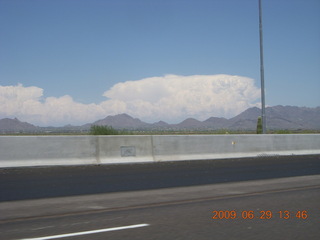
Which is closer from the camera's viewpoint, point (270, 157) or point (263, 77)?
point (270, 157)

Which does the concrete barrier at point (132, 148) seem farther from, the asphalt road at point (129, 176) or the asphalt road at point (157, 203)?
the asphalt road at point (157, 203)

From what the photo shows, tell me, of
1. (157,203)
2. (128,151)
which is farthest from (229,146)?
(157,203)

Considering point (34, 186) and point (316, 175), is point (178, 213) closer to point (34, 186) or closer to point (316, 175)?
point (34, 186)

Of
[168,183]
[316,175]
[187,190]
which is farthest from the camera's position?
[316,175]

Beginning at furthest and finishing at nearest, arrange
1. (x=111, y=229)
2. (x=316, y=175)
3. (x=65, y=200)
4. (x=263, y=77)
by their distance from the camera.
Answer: (x=263, y=77) → (x=316, y=175) → (x=65, y=200) → (x=111, y=229)

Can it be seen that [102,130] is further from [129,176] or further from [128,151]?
[129,176]

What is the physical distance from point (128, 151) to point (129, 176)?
384 centimetres

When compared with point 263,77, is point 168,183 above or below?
below

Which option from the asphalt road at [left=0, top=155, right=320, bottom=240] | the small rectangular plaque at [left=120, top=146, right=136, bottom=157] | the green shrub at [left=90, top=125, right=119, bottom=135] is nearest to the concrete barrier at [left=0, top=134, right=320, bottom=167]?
the small rectangular plaque at [left=120, top=146, right=136, bottom=157]

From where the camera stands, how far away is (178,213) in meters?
8.49

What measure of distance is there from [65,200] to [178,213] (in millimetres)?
2898

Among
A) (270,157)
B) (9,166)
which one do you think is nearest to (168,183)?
(9,166)

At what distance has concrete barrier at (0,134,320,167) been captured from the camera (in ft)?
51.4
